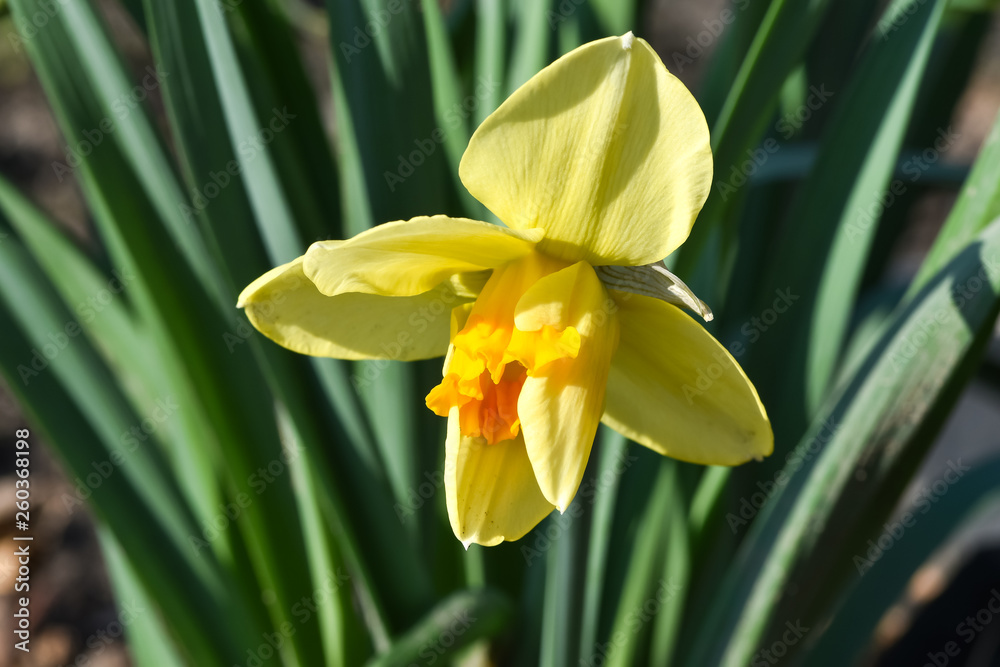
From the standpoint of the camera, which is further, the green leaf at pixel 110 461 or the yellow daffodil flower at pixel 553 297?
the green leaf at pixel 110 461

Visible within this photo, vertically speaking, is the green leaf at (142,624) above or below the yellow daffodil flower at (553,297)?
below

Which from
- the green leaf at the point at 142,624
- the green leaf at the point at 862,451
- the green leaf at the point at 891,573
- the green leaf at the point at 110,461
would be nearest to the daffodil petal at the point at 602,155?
the green leaf at the point at 862,451

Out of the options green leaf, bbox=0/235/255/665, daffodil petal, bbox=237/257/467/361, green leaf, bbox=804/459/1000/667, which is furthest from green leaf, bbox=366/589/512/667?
green leaf, bbox=804/459/1000/667

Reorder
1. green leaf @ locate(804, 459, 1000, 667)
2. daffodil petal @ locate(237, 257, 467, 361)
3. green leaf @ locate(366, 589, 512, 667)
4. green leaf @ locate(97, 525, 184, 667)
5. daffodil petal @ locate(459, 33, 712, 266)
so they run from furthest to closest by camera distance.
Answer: green leaf @ locate(97, 525, 184, 667) → green leaf @ locate(804, 459, 1000, 667) → green leaf @ locate(366, 589, 512, 667) → daffodil petal @ locate(237, 257, 467, 361) → daffodil petal @ locate(459, 33, 712, 266)

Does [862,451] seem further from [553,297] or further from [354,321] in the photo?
[354,321]

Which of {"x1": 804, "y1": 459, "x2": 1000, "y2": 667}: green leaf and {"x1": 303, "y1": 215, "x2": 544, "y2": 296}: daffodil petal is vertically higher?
{"x1": 303, "y1": 215, "x2": 544, "y2": 296}: daffodil petal

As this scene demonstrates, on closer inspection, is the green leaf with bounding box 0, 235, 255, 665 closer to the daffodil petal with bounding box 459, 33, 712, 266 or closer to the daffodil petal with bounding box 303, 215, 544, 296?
the daffodil petal with bounding box 303, 215, 544, 296

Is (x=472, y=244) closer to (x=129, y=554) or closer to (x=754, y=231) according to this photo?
(x=129, y=554)

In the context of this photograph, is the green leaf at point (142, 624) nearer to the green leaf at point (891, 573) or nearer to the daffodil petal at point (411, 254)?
the daffodil petal at point (411, 254)
